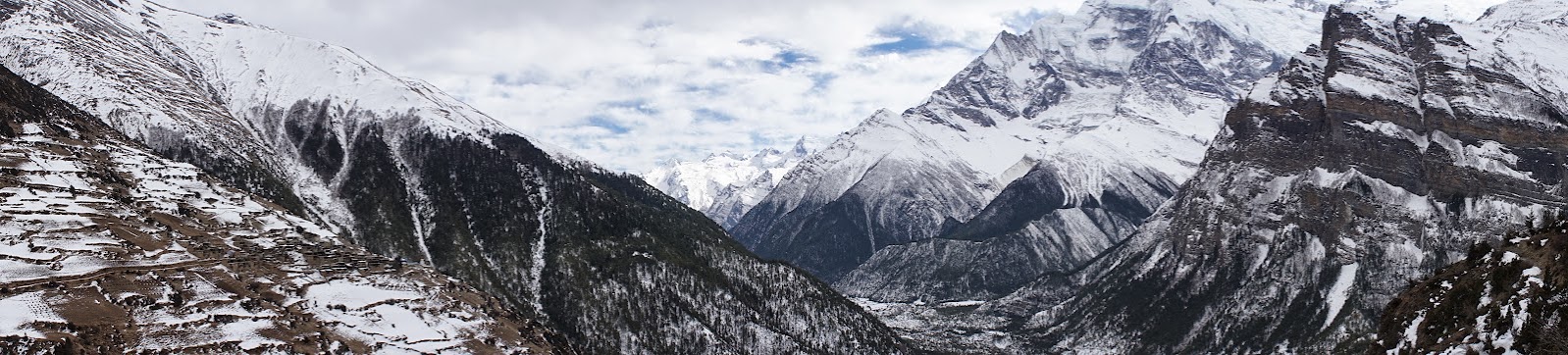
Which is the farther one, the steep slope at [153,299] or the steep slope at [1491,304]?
the steep slope at [153,299]

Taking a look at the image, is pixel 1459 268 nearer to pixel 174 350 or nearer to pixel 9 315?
pixel 174 350

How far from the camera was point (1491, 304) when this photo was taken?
7012 cm

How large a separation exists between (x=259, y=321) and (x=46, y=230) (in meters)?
42.6

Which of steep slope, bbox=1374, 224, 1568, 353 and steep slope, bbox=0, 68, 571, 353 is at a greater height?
steep slope, bbox=1374, 224, 1568, 353

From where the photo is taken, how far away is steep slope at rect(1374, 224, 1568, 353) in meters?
62.8

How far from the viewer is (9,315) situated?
143250 millimetres

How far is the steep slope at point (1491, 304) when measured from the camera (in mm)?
62844

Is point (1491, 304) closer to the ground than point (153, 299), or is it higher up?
higher up

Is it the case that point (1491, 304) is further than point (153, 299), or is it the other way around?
point (153, 299)

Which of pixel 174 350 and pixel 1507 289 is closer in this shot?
pixel 1507 289

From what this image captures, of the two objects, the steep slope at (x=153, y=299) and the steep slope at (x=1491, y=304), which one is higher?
the steep slope at (x=1491, y=304)

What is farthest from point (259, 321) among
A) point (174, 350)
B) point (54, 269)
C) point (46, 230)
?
point (46, 230)

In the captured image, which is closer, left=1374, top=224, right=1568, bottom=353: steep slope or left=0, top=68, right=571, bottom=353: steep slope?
left=1374, top=224, right=1568, bottom=353: steep slope

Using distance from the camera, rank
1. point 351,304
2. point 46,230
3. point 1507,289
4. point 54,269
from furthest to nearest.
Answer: point 351,304
point 46,230
point 54,269
point 1507,289
